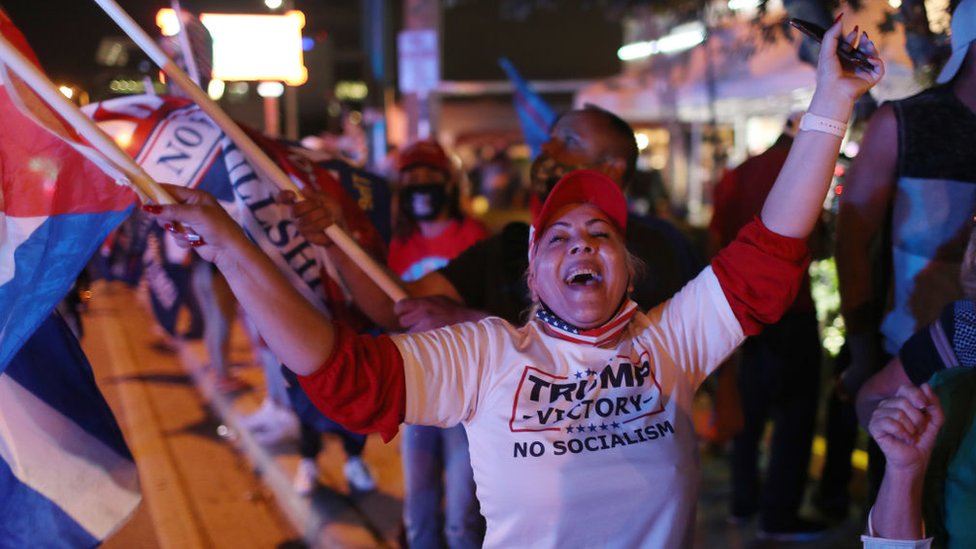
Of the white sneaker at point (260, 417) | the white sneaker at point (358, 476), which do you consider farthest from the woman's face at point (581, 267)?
the white sneaker at point (260, 417)

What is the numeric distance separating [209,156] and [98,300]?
11485 mm

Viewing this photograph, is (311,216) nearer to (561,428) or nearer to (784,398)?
(561,428)

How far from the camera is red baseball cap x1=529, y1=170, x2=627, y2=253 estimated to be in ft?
7.34

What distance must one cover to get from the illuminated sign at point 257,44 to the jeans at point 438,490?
457cm

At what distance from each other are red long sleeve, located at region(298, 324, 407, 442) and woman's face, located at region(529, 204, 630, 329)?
1.37 ft

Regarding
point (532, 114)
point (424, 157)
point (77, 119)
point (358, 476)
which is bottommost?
point (358, 476)

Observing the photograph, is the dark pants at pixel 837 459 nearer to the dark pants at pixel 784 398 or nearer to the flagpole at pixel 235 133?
the dark pants at pixel 784 398

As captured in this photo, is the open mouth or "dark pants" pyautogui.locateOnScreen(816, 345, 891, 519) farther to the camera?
"dark pants" pyautogui.locateOnScreen(816, 345, 891, 519)

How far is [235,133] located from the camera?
8.16ft

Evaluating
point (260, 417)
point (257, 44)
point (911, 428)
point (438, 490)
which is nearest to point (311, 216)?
point (438, 490)

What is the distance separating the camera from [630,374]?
2.10 metres

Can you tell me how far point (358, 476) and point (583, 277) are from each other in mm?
3950

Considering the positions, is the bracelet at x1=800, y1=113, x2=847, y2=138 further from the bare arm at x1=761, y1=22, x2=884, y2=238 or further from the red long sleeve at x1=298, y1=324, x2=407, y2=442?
the red long sleeve at x1=298, y1=324, x2=407, y2=442

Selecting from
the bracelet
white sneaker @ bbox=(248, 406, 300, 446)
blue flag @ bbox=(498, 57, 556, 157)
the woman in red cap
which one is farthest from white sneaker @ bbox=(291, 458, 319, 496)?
the bracelet
